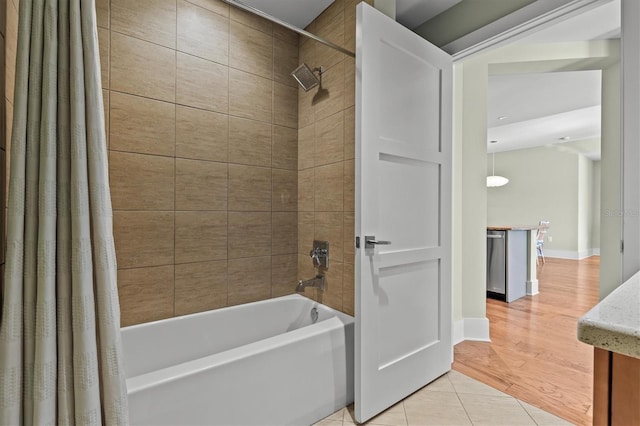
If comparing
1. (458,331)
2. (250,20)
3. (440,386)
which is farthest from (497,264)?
(250,20)

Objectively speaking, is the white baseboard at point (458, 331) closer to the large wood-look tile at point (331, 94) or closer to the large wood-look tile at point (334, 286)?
the large wood-look tile at point (334, 286)

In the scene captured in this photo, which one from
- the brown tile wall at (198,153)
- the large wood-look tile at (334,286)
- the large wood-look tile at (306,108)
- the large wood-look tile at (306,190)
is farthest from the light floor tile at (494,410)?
the large wood-look tile at (306,108)

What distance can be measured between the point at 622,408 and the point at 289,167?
2.22 m

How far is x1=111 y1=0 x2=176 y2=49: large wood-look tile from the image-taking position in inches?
70.5

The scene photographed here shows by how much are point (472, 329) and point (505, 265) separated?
1.41 meters

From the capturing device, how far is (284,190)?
2.48 metres

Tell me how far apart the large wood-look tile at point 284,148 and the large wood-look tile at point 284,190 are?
0.05 m

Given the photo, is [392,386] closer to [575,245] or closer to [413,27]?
[413,27]

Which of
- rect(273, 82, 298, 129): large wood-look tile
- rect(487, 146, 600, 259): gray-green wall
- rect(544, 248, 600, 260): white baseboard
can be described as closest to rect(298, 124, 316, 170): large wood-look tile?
rect(273, 82, 298, 129): large wood-look tile

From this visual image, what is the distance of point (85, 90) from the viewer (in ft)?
2.91

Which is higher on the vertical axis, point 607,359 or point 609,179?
point 609,179

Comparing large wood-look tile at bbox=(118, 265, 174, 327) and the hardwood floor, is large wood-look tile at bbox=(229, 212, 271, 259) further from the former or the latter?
the hardwood floor

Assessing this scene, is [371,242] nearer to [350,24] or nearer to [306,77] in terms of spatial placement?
[306,77]

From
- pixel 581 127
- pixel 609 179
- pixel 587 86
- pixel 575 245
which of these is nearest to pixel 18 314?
pixel 609 179
